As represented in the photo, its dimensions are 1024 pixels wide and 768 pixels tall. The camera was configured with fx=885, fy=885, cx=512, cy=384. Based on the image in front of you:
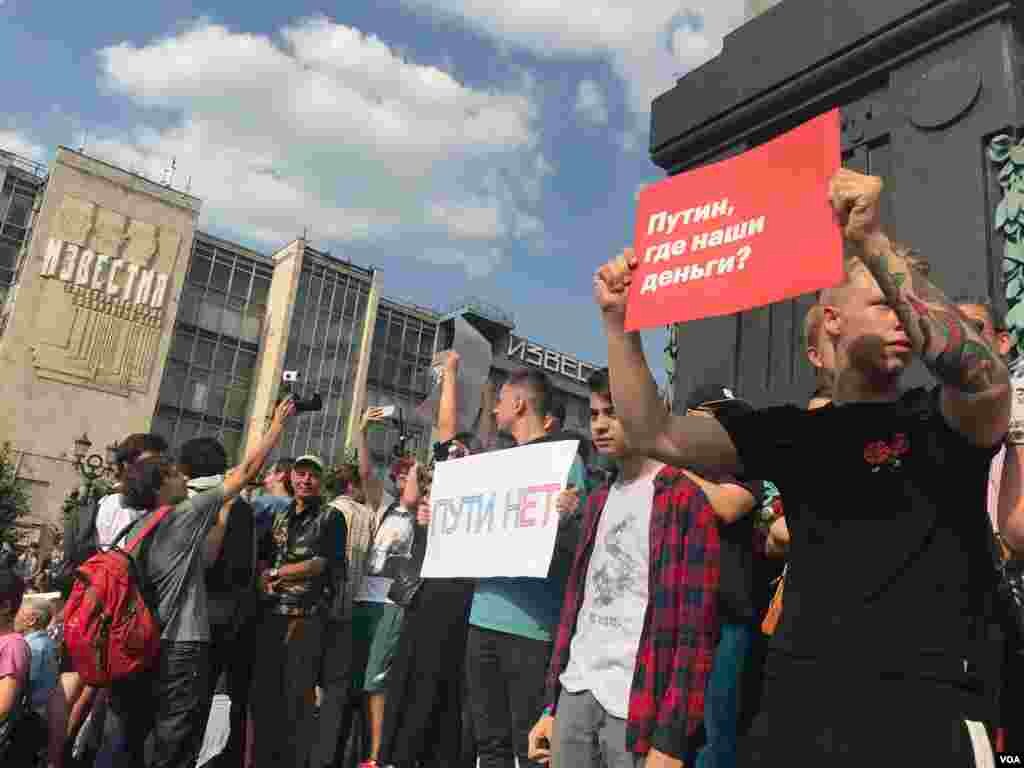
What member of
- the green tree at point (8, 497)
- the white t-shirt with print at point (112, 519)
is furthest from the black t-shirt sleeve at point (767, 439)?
the green tree at point (8, 497)

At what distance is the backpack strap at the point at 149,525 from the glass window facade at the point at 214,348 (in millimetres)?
38253

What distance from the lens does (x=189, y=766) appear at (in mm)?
4082

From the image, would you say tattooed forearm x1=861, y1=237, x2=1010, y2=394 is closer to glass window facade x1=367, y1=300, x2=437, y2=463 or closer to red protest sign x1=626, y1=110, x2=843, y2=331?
red protest sign x1=626, y1=110, x2=843, y2=331

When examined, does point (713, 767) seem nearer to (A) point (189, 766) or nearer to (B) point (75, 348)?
(A) point (189, 766)

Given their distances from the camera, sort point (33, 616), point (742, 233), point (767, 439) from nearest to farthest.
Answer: point (767, 439) < point (742, 233) < point (33, 616)

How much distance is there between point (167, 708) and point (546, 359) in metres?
50.3

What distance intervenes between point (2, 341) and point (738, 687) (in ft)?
129

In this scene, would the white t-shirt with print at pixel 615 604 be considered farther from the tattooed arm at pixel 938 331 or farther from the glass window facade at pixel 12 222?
the glass window facade at pixel 12 222

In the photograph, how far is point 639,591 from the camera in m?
2.87

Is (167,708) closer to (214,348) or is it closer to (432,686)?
(432,686)

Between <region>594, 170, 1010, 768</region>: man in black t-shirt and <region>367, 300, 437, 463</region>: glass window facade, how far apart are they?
4279cm

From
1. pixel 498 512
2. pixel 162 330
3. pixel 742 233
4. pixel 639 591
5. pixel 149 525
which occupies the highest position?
pixel 162 330

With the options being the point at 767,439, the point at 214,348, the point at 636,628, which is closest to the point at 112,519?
the point at 636,628

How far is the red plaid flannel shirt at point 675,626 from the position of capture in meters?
2.52
